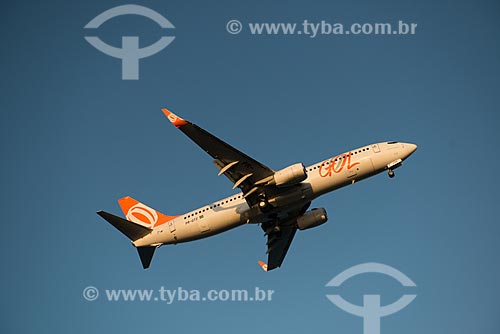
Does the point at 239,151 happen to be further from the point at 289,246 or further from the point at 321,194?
the point at 289,246

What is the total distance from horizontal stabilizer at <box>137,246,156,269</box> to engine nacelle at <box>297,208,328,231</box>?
513 inches

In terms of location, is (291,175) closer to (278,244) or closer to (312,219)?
(312,219)

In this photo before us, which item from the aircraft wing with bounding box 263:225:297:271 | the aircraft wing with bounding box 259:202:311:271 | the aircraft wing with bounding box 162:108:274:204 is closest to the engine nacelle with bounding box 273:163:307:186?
the aircraft wing with bounding box 162:108:274:204

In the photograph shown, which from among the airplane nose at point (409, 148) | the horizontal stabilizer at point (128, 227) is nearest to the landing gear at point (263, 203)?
the horizontal stabilizer at point (128, 227)

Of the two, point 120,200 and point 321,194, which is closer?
point 321,194

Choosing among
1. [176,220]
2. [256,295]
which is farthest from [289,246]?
[176,220]

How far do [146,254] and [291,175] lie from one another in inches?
595

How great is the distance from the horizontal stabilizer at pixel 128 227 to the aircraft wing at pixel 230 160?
924cm

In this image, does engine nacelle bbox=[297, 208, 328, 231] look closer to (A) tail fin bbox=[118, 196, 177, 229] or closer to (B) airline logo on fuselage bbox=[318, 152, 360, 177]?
(B) airline logo on fuselage bbox=[318, 152, 360, 177]

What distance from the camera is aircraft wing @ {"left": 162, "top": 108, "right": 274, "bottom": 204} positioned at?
5262cm

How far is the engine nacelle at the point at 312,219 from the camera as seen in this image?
201 ft

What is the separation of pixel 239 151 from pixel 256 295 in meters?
12.8

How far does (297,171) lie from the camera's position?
55062mm

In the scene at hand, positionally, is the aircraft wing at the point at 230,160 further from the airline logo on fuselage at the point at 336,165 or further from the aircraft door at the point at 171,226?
the aircraft door at the point at 171,226
